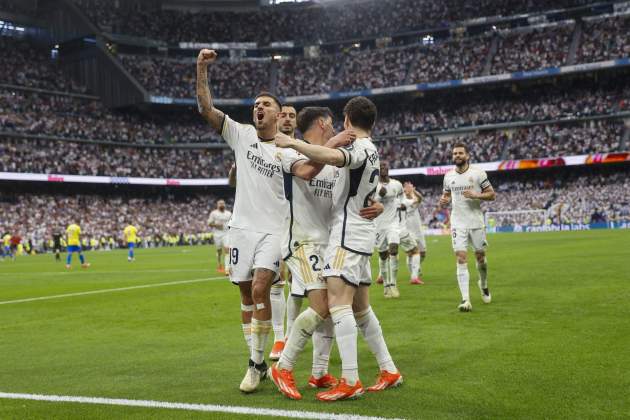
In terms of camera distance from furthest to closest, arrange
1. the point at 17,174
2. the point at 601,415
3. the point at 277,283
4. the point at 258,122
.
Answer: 1. the point at 17,174
2. the point at 277,283
3. the point at 258,122
4. the point at 601,415

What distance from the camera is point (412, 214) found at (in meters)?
17.2

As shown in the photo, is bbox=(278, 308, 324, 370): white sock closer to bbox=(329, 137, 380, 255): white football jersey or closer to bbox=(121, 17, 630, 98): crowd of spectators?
bbox=(329, 137, 380, 255): white football jersey

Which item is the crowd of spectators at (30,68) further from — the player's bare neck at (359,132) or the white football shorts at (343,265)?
the white football shorts at (343,265)

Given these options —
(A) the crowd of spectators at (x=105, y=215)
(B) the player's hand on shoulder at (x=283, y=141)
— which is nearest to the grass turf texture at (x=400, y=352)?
(B) the player's hand on shoulder at (x=283, y=141)

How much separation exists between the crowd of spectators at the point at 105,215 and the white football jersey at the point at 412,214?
4305 cm

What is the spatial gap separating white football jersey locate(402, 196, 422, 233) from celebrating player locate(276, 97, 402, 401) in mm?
10945

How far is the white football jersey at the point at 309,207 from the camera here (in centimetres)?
609

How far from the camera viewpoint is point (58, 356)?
27.0 ft

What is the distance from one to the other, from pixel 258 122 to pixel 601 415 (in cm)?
404

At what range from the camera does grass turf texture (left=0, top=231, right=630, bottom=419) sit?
5410 mm

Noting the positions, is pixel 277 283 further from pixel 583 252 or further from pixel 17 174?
pixel 17 174

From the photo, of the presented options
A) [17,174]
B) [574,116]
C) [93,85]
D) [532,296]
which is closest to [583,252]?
[532,296]

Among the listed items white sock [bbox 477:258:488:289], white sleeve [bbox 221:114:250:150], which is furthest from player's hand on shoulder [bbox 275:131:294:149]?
white sock [bbox 477:258:488:289]

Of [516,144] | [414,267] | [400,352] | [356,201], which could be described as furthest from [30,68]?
[356,201]
